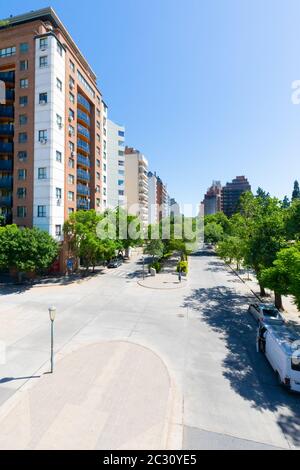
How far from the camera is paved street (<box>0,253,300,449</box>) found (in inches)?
316

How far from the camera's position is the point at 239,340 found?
49.1 ft

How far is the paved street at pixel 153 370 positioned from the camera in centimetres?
802

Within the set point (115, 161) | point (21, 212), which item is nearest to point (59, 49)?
point (21, 212)

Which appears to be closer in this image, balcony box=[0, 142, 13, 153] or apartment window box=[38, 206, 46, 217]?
apartment window box=[38, 206, 46, 217]

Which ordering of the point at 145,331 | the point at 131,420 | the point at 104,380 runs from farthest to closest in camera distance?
the point at 145,331 < the point at 104,380 < the point at 131,420

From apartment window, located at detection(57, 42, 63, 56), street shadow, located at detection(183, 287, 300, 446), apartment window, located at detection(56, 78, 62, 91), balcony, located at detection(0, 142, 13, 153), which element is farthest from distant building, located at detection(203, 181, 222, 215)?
street shadow, located at detection(183, 287, 300, 446)

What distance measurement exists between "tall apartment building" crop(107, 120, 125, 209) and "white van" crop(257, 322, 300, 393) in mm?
53940

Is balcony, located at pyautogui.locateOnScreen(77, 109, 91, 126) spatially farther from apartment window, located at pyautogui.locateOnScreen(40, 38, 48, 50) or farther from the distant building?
the distant building

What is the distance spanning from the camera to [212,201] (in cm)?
15900


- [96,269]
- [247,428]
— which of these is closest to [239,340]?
[247,428]

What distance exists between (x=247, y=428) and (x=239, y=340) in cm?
708

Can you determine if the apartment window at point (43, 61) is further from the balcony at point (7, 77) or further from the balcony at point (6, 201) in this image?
the balcony at point (6, 201)
